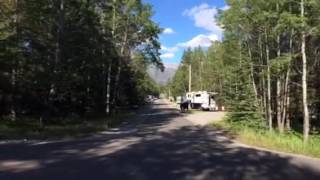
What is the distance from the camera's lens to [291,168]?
15391 millimetres

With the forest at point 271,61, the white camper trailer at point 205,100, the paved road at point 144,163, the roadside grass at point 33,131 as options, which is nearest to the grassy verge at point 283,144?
the forest at point 271,61

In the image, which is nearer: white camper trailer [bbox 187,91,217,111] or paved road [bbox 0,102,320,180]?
paved road [bbox 0,102,320,180]

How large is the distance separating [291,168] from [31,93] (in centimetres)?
2548

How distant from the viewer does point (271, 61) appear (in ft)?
95.4

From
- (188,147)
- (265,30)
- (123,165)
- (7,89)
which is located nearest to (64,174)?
(123,165)

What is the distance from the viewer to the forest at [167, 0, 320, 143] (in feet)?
85.5

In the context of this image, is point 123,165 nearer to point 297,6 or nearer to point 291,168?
point 291,168

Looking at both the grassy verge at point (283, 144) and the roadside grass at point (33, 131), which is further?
the roadside grass at point (33, 131)

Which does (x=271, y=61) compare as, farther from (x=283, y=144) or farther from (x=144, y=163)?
(x=144, y=163)

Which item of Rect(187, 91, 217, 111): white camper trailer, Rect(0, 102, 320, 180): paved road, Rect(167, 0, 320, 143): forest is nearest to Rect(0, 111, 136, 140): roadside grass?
Rect(0, 102, 320, 180): paved road

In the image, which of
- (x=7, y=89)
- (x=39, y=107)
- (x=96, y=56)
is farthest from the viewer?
(x=96, y=56)

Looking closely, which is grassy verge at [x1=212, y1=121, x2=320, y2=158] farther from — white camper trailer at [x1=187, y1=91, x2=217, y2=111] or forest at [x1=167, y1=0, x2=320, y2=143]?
white camper trailer at [x1=187, y1=91, x2=217, y2=111]

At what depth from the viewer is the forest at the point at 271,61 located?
1026 inches

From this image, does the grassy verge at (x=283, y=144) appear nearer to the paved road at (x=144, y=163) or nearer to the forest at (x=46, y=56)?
the paved road at (x=144, y=163)
